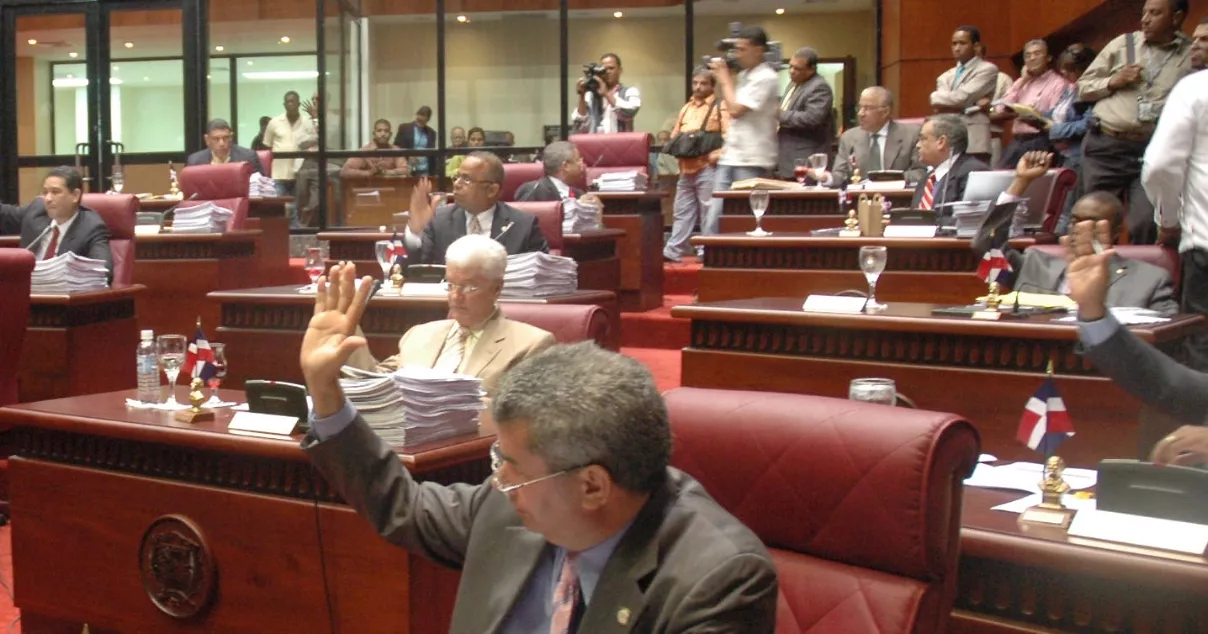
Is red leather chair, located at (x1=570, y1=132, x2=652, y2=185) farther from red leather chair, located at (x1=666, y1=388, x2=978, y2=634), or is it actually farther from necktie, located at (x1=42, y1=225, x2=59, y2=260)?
red leather chair, located at (x1=666, y1=388, x2=978, y2=634)

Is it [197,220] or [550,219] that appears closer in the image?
[550,219]

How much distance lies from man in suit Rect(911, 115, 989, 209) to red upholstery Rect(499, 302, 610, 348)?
2798mm

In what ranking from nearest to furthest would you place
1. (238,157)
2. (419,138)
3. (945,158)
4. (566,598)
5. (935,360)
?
(566,598) < (935,360) < (945,158) < (238,157) < (419,138)

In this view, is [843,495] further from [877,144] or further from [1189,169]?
[877,144]

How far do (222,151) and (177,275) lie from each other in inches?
88.2

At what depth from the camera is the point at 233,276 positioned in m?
7.04

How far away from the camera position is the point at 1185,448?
1.98m

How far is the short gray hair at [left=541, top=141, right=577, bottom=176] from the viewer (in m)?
7.06

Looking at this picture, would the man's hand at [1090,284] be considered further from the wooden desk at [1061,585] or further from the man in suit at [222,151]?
the man in suit at [222,151]

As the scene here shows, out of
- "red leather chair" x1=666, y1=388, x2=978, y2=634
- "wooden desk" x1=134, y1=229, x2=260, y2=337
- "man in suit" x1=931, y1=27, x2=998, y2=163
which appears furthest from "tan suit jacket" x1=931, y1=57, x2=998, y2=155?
"red leather chair" x1=666, y1=388, x2=978, y2=634

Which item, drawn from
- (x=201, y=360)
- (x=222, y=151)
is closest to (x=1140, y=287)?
(x=201, y=360)

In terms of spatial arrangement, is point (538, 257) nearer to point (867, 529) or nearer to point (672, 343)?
point (672, 343)

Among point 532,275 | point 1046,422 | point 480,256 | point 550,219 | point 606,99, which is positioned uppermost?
point 606,99

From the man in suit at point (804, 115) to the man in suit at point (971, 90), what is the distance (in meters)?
0.84
